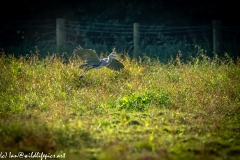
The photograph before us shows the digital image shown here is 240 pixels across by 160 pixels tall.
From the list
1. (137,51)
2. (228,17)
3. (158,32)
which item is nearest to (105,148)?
(137,51)

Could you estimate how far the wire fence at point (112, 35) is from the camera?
15.0 meters

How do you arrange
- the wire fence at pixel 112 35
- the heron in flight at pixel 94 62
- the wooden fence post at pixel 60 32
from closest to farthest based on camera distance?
the heron in flight at pixel 94 62
the wooden fence post at pixel 60 32
the wire fence at pixel 112 35

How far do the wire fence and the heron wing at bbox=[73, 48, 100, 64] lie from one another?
5.30 m

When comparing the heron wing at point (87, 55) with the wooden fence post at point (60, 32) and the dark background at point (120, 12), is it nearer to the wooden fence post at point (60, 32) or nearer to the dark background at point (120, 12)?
the wooden fence post at point (60, 32)

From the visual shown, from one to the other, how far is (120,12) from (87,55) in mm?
7541

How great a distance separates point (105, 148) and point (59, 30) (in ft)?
30.7

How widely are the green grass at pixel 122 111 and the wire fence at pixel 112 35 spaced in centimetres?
418

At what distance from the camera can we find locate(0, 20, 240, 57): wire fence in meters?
15.0

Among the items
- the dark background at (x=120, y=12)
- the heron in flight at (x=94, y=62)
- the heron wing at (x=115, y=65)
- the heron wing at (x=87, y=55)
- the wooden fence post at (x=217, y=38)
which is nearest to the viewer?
the heron wing at (x=87, y=55)

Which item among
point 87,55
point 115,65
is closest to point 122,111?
point 87,55

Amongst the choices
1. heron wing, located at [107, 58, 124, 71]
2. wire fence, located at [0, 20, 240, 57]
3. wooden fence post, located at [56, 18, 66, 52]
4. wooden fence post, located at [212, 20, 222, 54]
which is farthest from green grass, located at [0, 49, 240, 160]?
wire fence, located at [0, 20, 240, 57]

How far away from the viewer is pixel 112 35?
16078 millimetres

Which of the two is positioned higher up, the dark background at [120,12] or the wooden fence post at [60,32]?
the dark background at [120,12]

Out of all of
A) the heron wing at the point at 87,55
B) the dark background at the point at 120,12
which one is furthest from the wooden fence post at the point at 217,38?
the heron wing at the point at 87,55
